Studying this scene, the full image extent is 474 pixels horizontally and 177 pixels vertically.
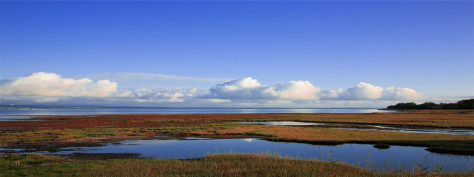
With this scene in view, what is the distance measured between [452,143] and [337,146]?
11.4 m

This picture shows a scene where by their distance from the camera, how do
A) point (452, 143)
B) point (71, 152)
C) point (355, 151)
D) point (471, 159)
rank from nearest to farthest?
point (471, 159)
point (71, 152)
point (355, 151)
point (452, 143)

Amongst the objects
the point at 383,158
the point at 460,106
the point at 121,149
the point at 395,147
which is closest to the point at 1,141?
the point at 121,149

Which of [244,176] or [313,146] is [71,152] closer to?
[244,176]

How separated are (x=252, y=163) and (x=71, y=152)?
17.9 m

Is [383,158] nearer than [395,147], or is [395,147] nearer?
[383,158]

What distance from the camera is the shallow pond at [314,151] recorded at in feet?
75.4

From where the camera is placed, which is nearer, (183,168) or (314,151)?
(183,168)

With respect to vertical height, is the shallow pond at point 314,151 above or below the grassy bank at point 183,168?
below

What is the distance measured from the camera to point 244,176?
592 inches

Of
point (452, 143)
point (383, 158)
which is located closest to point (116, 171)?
point (383, 158)

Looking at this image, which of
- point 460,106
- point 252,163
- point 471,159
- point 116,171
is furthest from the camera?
point 460,106

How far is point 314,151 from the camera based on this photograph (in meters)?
28.5

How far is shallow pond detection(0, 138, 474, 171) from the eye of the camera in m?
23.0

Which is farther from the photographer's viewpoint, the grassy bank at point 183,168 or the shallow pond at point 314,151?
the shallow pond at point 314,151
